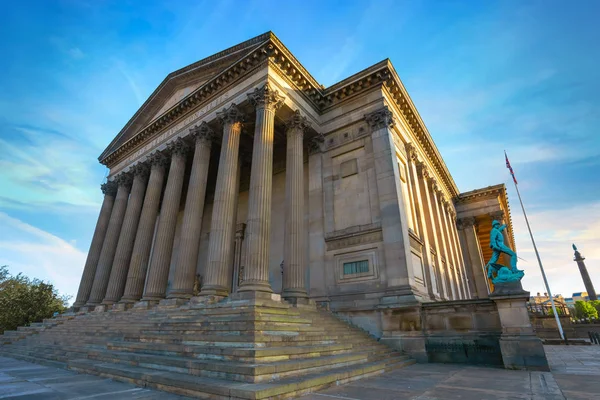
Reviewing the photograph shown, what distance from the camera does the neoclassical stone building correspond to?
1562 cm

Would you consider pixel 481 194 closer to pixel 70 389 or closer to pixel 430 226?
pixel 430 226

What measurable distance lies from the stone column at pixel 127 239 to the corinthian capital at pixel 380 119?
17.5 m

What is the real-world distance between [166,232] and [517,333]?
1805 centimetres

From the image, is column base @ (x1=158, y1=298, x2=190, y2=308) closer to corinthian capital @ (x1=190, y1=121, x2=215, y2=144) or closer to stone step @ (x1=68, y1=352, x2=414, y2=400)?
stone step @ (x1=68, y1=352, x2=414, y2=400)

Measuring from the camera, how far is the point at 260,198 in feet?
49.8

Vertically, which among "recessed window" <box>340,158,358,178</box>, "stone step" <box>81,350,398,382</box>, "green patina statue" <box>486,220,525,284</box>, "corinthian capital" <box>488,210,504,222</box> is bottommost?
"stone step" <box>81,350,398,382</box>

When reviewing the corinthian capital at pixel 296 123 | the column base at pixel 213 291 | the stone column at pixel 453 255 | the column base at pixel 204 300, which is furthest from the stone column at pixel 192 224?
the stone column at pixel 453 255

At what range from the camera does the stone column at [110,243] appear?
74.0 feet

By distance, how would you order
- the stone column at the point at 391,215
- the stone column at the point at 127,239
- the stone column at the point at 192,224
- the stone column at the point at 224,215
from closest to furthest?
the stone column at the point at 224,215 → the stone column at the point at 391,215 → the stone column at the point at 192,224 → the stone column at the point at 127,239

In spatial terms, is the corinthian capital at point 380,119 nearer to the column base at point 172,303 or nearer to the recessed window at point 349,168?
the recessed window at point 349,168

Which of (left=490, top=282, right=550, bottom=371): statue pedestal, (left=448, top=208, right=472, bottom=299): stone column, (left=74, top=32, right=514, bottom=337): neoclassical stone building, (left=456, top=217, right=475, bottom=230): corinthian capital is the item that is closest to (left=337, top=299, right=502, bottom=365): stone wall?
(left=74, top=32, right=514, bottom=337): neoclassical stone building

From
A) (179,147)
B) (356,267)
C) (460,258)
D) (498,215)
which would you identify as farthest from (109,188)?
(498,215)

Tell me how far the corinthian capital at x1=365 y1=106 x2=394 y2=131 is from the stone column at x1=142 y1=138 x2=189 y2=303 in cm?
1251

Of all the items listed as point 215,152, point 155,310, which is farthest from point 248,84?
point 155,310
